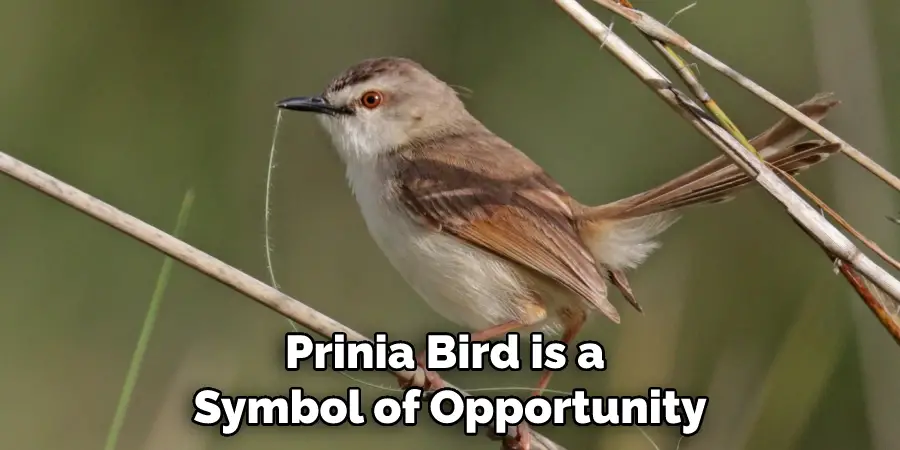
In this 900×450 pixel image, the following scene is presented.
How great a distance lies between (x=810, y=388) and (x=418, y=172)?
1286 millimetres

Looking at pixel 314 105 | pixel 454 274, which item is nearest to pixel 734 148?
pixel 454 274

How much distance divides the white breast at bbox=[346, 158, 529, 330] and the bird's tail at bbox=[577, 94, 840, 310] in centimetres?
30

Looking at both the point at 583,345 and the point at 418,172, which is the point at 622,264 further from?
the point at 418,172

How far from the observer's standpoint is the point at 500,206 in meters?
3.22

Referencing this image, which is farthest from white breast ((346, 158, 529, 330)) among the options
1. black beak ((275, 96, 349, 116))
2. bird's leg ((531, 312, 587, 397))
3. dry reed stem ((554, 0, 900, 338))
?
dry reed stem ((554, 0, 900, 338))

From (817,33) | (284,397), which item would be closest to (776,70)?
(817,33)

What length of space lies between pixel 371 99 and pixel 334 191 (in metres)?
1.78

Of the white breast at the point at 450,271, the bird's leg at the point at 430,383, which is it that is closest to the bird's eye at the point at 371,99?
the white breast at the point at 450,271

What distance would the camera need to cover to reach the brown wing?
3047 millimetres

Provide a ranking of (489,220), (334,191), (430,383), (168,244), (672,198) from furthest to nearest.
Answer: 1. (334,191)
2. (489,220)
3. (672,198)
4. (430,383)
5. (168,244)

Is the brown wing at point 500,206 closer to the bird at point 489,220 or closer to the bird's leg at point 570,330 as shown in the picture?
the bird at point 489,220

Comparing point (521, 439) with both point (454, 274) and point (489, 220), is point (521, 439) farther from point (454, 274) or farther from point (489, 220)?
point (489, 220)

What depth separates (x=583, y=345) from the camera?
322 cm

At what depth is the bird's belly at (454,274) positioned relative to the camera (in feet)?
A: 10.0
